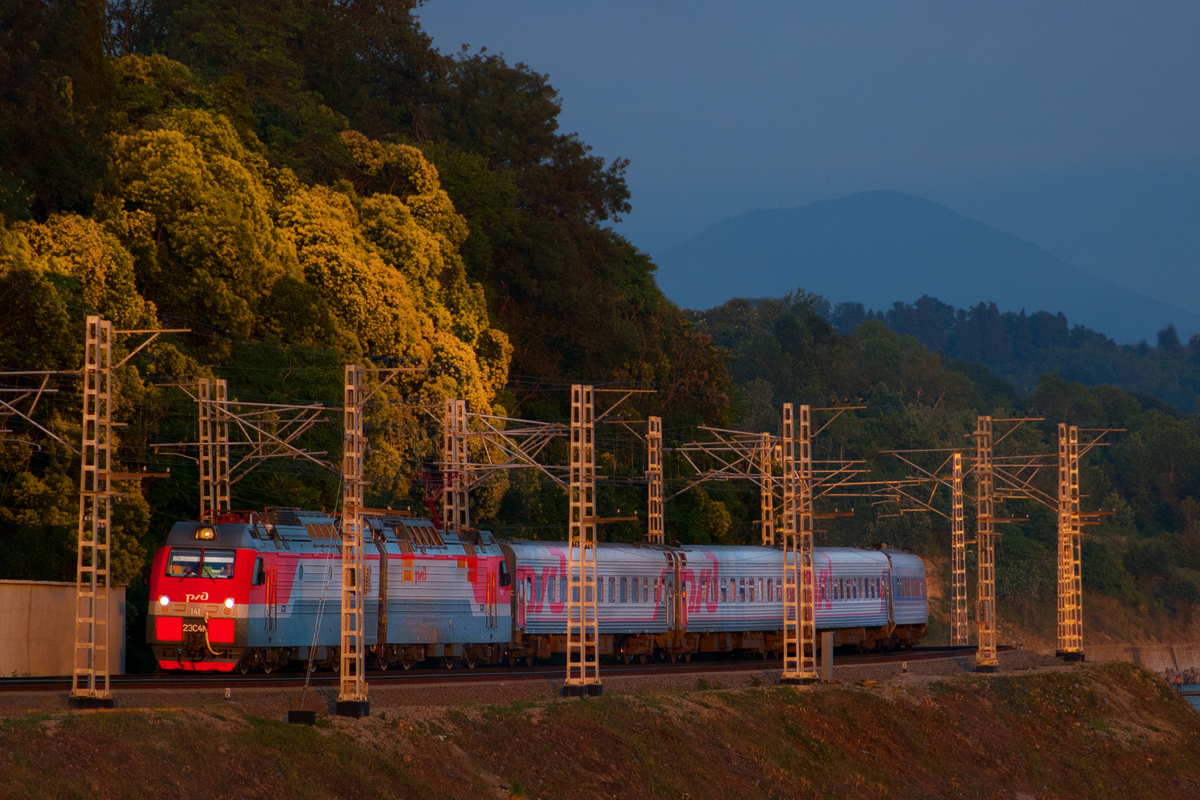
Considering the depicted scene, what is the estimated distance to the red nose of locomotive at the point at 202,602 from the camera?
38.1 meters


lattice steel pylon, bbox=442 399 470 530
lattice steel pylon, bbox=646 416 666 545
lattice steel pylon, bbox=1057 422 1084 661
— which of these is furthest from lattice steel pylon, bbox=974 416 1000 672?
lattice steel pylon, bbox=442 399 470 530

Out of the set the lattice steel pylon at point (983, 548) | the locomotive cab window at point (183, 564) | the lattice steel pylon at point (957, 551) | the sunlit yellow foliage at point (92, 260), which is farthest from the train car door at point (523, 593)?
the lattice steel pylon at point (957, 551)

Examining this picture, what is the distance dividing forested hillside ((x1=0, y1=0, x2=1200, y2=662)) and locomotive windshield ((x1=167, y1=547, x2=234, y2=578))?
464 cm

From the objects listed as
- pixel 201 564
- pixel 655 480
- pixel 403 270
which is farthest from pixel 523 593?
pixel 403 270

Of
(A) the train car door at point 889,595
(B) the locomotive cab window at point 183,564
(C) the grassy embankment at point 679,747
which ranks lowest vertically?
(C) the grassy embankment at point 679,747

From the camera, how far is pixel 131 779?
79.6 ft

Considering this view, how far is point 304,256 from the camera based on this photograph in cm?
6253

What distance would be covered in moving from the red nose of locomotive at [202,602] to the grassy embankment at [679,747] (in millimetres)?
7900

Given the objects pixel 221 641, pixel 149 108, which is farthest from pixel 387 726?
pixel 149 108

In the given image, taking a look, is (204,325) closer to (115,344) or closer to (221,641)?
(115,344)

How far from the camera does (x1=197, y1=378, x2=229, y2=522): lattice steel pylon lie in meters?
45.3

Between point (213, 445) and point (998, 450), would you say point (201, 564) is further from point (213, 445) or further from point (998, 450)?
point (998, 450)

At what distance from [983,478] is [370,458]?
21.4 m

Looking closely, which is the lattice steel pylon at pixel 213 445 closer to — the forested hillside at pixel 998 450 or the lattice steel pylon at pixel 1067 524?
the lattice steel pylon at pixel 1067 524
